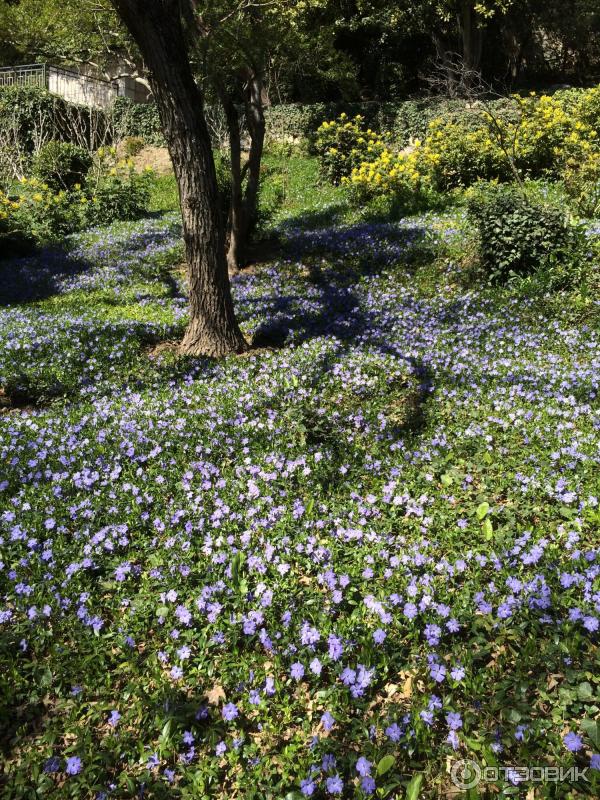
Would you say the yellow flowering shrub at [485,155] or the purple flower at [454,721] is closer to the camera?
the purple flower at [454,721]

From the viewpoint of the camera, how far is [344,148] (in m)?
16.0

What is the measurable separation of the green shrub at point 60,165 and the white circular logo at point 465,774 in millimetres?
17351

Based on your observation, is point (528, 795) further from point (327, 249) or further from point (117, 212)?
point (117, 212)

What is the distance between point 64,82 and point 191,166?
2435cm

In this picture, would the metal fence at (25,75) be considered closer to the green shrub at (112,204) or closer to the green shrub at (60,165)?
the green shrub at (60,165)

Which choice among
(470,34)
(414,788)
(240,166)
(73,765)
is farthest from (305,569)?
(470,34)

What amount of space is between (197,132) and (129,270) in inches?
191

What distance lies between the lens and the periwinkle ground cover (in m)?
2.35

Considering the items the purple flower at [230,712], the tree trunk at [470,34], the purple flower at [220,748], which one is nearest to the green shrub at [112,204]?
the tree trunk at [470,34]

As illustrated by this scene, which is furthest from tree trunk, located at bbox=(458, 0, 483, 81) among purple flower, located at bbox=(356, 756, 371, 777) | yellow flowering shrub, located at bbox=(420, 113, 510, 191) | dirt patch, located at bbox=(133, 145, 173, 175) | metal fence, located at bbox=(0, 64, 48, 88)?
purple flower, located at bbox=(356, 756, 371, 777)

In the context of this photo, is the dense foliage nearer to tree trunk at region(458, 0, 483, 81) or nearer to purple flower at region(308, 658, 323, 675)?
purple flower at region(308, 658, 323, 675)

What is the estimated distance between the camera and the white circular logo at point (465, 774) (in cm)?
216

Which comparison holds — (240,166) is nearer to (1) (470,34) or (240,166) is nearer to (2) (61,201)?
(2) (61,201)

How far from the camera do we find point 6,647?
288cm
